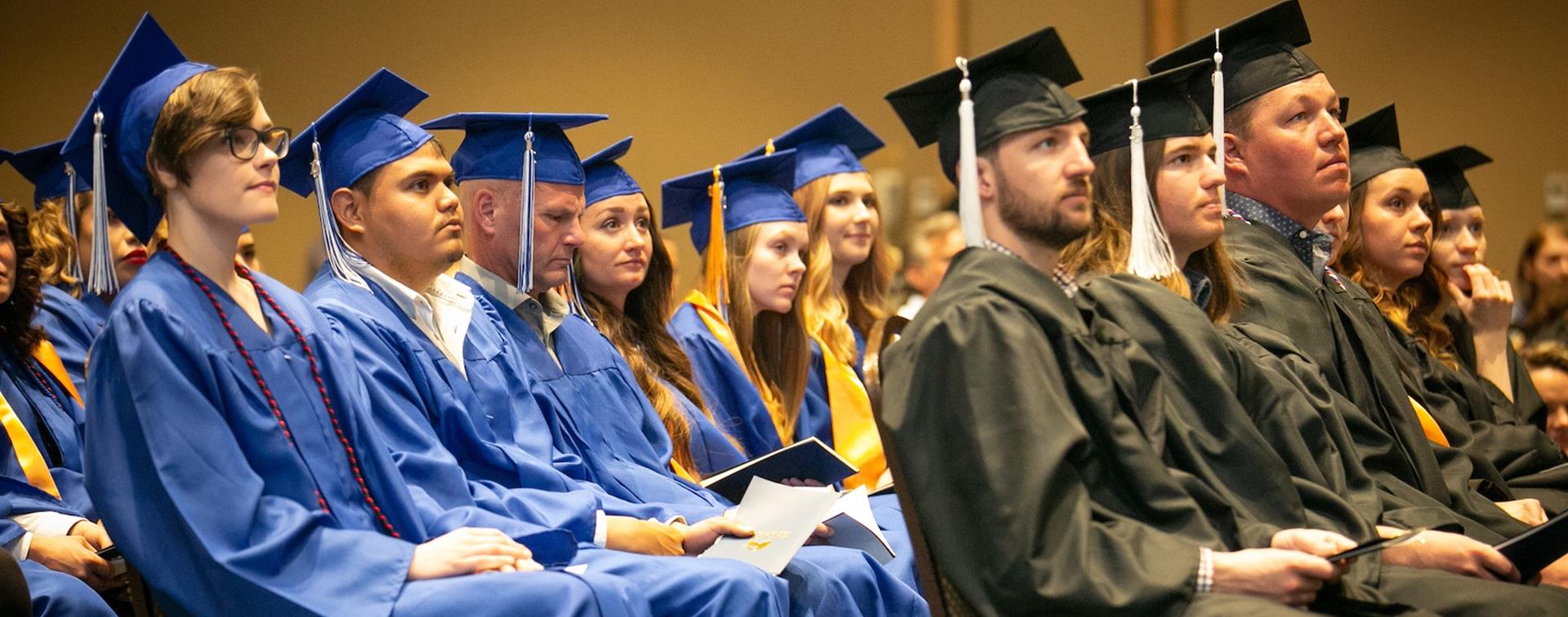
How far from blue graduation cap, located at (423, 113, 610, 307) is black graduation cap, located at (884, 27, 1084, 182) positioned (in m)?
1.23

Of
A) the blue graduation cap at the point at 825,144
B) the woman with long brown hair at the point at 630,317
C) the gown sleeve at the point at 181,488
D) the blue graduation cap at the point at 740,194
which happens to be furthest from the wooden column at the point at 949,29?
the gown sleeve at the point at 181,488

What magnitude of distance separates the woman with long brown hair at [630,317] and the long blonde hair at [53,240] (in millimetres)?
1441

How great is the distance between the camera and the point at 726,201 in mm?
4457

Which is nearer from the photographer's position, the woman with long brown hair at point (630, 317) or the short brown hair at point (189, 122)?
the short brown hair at point (189, 122)

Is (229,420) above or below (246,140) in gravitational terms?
below

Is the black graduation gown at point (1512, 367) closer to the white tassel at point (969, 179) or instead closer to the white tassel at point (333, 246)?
the white tassel at point (969, 179)

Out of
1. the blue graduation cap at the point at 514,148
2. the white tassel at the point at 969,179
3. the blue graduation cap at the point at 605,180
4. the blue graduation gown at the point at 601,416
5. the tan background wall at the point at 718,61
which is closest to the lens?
the white tassel at the point at 969,179

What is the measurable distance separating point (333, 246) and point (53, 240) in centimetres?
150

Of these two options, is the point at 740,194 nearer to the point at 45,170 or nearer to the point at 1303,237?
the point at 1303,237

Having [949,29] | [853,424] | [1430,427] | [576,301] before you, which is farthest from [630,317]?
[949,29]

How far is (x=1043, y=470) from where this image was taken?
2.12 metres

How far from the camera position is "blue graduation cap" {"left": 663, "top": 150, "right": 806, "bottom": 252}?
173 inches

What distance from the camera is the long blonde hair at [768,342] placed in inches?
169

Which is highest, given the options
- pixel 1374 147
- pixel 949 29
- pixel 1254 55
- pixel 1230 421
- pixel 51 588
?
pixel 949 29
